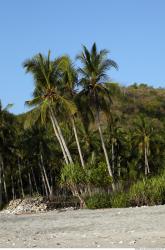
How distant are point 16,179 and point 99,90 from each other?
5028 centimetres

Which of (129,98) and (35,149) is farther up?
(129,98)

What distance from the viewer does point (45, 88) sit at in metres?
44.3

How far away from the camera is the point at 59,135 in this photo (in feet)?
159

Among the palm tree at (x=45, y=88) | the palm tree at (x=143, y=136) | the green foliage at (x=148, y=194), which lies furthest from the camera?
the palm tree at (x=143, y=136)

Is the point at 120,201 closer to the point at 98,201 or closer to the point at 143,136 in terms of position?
the point at 98,201

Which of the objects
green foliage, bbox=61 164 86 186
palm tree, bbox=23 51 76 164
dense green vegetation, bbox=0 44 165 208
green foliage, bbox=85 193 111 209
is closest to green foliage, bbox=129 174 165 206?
dense green vegetation, bbox=0 44 165 208

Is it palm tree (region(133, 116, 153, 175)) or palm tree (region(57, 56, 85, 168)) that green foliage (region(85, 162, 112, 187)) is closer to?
palm tree (region(57, 56, 85, 168))

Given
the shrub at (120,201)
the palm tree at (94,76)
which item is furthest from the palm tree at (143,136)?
the shrub at (120,201)

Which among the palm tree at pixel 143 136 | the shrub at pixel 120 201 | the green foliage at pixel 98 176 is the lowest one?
the shrub at pixel 120 201

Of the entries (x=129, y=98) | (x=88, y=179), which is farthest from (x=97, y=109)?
(x=129, y=98)

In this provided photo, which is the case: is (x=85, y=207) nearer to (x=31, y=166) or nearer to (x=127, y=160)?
(x=127, y=160)

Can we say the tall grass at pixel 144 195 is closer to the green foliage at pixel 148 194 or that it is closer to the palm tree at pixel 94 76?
the green foliage at pixel 148 194

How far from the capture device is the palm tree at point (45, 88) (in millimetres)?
43812

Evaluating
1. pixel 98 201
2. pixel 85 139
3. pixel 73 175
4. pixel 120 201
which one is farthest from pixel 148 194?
pixel 85 139
